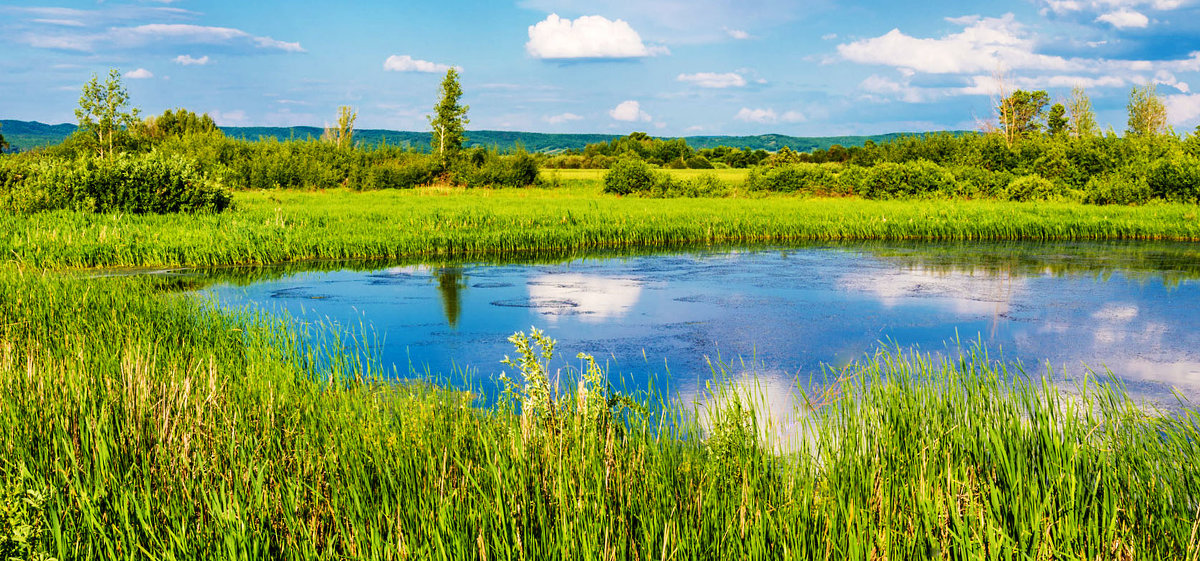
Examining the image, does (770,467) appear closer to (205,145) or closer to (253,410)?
(253,410)

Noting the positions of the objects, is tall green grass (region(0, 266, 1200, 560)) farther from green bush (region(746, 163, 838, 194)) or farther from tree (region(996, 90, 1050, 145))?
tree (region(996, 90, 1050, 145))

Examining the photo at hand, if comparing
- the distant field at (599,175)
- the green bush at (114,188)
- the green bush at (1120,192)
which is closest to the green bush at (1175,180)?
the green bush at (1120,192)

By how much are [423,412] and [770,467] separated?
1.62m

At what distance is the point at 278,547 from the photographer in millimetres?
3266

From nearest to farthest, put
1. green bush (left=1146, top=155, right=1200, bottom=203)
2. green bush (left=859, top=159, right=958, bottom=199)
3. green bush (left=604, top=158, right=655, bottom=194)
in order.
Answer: green bush (left=1146, top=155, right=1200, bottom=203) → green bush (left=859, top=159, right=958, bottom=199) → green bush (left=604, top=158, right=655, bottom=194)

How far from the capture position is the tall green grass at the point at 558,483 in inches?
121

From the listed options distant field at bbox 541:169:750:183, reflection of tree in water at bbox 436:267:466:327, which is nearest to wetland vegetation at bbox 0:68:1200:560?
reflection of tree in water at bbox 436:267:466:327

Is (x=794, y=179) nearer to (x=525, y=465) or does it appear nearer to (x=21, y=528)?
(x=525, y=465)

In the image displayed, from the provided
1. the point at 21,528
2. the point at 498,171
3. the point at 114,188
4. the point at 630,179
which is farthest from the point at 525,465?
the point at 498,171

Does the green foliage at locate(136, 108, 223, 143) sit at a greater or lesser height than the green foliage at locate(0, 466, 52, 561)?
greater

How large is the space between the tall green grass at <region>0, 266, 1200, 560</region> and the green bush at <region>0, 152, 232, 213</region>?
14573 millimetres

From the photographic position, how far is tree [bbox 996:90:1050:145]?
1762 inches

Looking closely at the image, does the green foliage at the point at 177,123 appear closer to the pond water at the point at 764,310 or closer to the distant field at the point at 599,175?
the distant field at the point at 599,175

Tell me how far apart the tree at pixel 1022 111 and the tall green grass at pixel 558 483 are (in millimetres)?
42908
